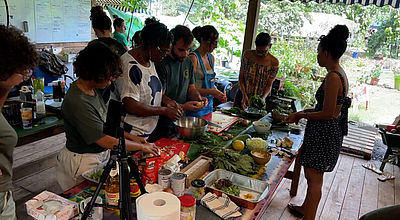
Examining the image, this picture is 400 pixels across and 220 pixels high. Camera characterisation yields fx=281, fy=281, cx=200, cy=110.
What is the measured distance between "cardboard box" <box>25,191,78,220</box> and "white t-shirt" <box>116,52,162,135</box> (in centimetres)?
80

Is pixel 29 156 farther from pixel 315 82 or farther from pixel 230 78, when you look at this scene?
pixel 315 82

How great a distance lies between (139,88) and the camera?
74.5 inches

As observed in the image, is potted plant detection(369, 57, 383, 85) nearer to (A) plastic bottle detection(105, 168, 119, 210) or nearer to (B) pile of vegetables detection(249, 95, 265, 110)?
(B) pile of vegetables detection(249, 95, 265, 110)

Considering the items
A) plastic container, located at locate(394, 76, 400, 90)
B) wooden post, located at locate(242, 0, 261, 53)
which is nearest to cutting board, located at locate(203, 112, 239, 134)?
wooden post, located at locate(242, 0, 261, 53)

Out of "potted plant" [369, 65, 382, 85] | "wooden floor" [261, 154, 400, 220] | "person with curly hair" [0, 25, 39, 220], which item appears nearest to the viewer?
"person with curly hair" [0, 25, 39, 220]

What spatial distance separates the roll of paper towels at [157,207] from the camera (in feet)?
2.94

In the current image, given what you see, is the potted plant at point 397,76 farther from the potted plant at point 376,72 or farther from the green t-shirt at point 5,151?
the green t-shirt at point 5,151

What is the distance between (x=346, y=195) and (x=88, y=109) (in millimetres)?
3187

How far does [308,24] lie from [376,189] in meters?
3.71

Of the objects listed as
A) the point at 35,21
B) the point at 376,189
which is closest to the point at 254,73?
the point at 376,189

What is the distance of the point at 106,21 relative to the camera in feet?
10.2

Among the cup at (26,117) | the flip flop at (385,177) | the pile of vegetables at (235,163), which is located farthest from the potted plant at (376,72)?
the cup at (26,117)

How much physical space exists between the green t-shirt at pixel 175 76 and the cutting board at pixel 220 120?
34cm

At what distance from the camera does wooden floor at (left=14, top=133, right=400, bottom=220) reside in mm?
2947
